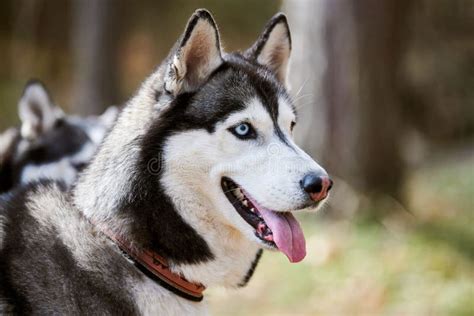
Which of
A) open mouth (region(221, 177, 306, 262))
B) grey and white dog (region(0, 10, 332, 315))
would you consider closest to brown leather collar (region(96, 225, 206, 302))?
grey and white dog (region(0, 10, 332, 315))

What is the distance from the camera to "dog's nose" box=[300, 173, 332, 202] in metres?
2.83

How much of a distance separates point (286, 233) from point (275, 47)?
1.02m

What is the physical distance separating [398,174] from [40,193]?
4.59 metres

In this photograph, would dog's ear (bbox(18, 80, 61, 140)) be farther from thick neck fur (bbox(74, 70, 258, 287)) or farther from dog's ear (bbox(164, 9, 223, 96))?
dog's ear (bbox(164, 9, 223, 96))

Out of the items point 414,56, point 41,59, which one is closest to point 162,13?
point 41,59

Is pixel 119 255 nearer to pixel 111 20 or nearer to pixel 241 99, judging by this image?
pixel 241 99

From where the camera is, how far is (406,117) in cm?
1167

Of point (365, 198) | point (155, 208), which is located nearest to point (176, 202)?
point (155, 208)

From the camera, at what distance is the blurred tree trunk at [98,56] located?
447 inches

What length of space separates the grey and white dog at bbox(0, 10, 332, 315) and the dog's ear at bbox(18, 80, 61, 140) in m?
2.63

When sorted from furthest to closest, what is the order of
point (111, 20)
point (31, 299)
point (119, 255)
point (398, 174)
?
point (111, 20)
point (398, 174)
point (119, 255)
point (31, 299)

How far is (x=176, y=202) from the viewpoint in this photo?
296cm

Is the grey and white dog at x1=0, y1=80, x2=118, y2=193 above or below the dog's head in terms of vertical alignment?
below

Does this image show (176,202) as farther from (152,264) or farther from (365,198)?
(365,198)
